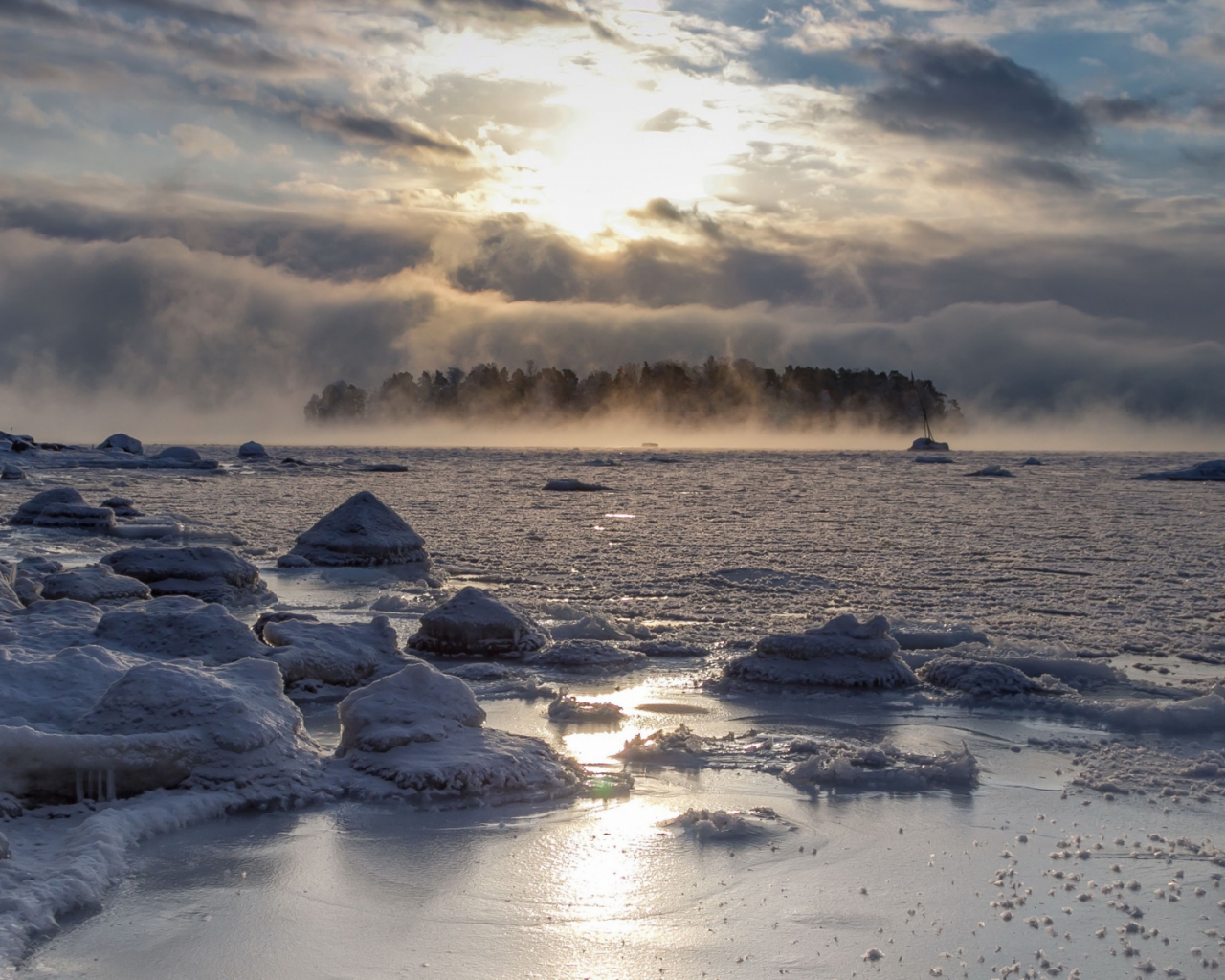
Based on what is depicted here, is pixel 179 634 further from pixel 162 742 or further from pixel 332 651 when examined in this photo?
pixel 162 742

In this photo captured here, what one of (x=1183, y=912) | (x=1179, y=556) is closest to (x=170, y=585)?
(x=1183, y=912)

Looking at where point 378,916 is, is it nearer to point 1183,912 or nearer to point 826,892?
point 826,892

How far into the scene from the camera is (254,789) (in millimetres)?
3871

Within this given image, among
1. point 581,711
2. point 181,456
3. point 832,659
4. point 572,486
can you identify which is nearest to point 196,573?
point 581,711

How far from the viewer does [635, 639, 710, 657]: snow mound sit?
21.4 feet

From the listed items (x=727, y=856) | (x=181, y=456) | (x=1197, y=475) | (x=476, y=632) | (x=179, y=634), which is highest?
(x=181, y=456)

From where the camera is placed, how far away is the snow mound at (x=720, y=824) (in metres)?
3.56

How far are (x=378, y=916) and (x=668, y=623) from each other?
15.6ft

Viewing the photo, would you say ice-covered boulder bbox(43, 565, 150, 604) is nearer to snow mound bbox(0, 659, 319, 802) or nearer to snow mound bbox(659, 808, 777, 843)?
snow mound bbox(0, 659, 319, 802)

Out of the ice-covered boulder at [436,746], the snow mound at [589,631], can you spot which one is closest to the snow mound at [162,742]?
the ice-covered boulder at [436,746]

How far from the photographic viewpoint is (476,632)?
257 inches

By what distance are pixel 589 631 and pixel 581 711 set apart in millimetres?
1892

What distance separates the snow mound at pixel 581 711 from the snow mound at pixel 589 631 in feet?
5.66

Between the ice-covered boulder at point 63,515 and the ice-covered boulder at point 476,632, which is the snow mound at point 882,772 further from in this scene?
the ice-covered boulder at point 63,515
